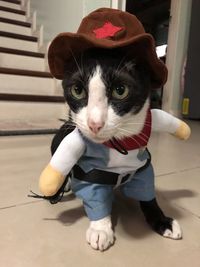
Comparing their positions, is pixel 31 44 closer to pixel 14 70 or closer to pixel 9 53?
pixel 9 53

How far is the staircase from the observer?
207 centimetres

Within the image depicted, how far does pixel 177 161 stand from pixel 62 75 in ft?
2.34

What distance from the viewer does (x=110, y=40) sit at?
19.7 inches

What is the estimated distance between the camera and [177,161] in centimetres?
116

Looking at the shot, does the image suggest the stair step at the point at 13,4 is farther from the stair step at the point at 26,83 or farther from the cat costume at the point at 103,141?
the cat costume at the point at 103,141

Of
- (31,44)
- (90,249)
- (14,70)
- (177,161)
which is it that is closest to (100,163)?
(90,249)

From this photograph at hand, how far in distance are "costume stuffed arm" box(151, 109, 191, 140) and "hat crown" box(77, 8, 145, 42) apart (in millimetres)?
191

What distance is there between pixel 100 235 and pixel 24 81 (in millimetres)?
2117

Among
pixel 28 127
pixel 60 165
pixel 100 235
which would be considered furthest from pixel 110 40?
pixel 28 127

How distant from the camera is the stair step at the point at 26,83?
235 centimetres

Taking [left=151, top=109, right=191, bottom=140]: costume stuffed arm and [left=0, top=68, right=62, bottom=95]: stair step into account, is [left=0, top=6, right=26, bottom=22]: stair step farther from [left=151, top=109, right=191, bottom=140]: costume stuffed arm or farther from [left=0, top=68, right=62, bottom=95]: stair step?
[left=151, top=109, right=191, bottom=140]: costume stuffed arm

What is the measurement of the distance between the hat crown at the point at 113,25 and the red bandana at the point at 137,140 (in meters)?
0.17

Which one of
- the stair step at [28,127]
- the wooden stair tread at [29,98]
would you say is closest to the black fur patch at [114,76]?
the stair step at [28,127]

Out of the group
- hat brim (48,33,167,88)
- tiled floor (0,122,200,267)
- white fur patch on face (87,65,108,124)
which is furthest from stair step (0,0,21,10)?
white fur patch on face (87,65,108,124)
